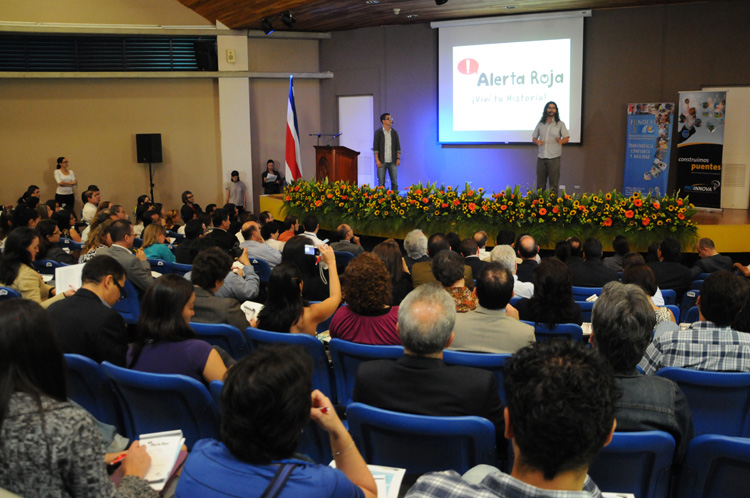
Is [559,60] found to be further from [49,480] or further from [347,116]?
[49,480]

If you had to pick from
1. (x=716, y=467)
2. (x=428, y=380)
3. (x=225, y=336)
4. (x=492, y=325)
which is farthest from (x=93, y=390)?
(x=716, y=467)

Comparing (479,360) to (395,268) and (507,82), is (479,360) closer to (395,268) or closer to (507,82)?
(395,268)

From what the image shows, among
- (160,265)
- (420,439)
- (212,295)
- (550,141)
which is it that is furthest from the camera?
(550,141)

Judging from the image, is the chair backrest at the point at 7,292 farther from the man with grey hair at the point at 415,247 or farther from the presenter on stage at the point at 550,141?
the presenter on stage at the point at 550,141

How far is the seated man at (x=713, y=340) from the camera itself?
2.98 m

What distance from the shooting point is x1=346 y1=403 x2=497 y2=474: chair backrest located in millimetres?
2234

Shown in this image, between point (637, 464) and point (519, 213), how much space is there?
617cm

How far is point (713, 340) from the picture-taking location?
9.86 ft

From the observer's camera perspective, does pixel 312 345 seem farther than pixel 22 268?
No

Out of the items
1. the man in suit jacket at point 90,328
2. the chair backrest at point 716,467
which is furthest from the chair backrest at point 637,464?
the man in suit jacket at point 90,328

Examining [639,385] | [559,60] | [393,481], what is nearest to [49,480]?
[393,481]

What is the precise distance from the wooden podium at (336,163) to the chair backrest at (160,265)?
534cm

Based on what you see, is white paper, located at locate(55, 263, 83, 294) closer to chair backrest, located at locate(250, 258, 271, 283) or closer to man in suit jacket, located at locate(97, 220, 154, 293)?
man in suit jacket, located at locate(97, 220, 154, 293)

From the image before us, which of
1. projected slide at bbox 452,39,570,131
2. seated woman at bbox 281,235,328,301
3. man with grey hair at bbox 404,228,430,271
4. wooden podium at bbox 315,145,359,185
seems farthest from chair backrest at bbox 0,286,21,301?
projected slide at bbox 452,39,570,131
